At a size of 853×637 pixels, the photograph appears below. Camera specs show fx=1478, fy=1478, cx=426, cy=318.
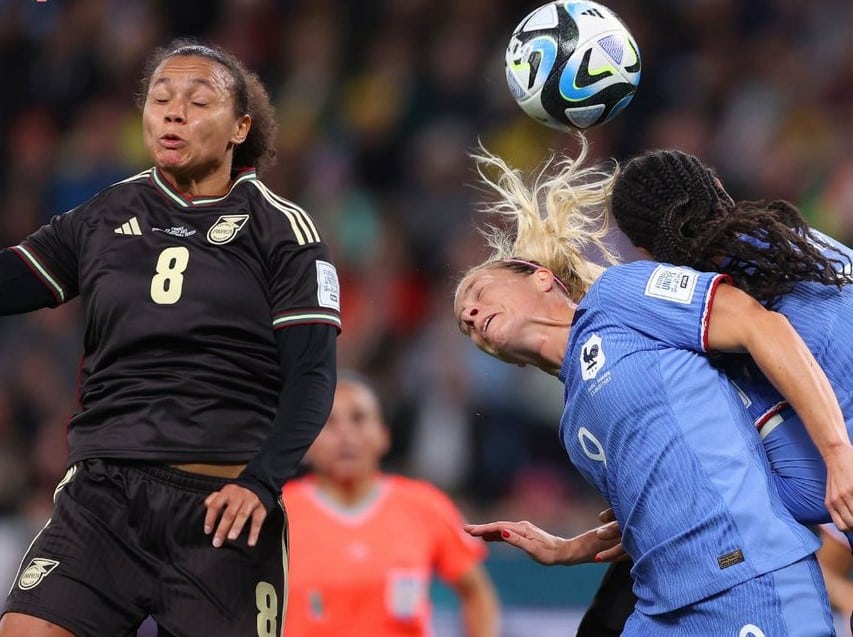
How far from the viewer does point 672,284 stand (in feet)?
11.6

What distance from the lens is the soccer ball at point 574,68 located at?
4566 mm

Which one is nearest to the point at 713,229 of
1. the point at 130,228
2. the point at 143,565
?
the point at 130,228

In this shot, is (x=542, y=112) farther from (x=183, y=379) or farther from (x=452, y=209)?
(x=452, y=209)

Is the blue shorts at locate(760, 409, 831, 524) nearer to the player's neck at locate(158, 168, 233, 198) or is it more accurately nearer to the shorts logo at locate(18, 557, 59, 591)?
the player's neck at locate(158, 168, 233, 198)

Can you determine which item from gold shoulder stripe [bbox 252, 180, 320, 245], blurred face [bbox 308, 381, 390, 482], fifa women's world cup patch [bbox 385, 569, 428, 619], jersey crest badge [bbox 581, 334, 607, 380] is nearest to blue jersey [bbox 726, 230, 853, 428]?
jersey crest badge [bbox 581, 334, 607, 380]

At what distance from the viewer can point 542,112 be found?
15.2 feet

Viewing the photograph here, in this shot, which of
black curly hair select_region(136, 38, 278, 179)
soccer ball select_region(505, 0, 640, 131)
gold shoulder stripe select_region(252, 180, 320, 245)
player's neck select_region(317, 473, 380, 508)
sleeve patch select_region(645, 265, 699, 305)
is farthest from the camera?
player's neck select_region(317, 473, 380, 508)

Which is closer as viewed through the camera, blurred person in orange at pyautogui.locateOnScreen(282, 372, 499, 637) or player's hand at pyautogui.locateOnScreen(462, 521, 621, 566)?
player's hand at pyautogui.locateOnScreen(462, 521, 621, 566)

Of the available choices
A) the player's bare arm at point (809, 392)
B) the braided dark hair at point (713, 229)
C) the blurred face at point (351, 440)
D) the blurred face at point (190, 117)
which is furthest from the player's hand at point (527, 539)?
the blurred face at point (351, 440)

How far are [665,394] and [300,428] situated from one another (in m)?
0.91

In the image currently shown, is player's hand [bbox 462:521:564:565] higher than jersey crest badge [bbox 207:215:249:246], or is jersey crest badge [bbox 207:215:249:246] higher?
jersey crest badge [bbox 207:215:249:246]

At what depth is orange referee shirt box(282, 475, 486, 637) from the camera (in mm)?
6055

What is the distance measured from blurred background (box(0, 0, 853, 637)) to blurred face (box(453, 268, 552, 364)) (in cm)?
375

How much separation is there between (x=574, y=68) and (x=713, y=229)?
1.09m
